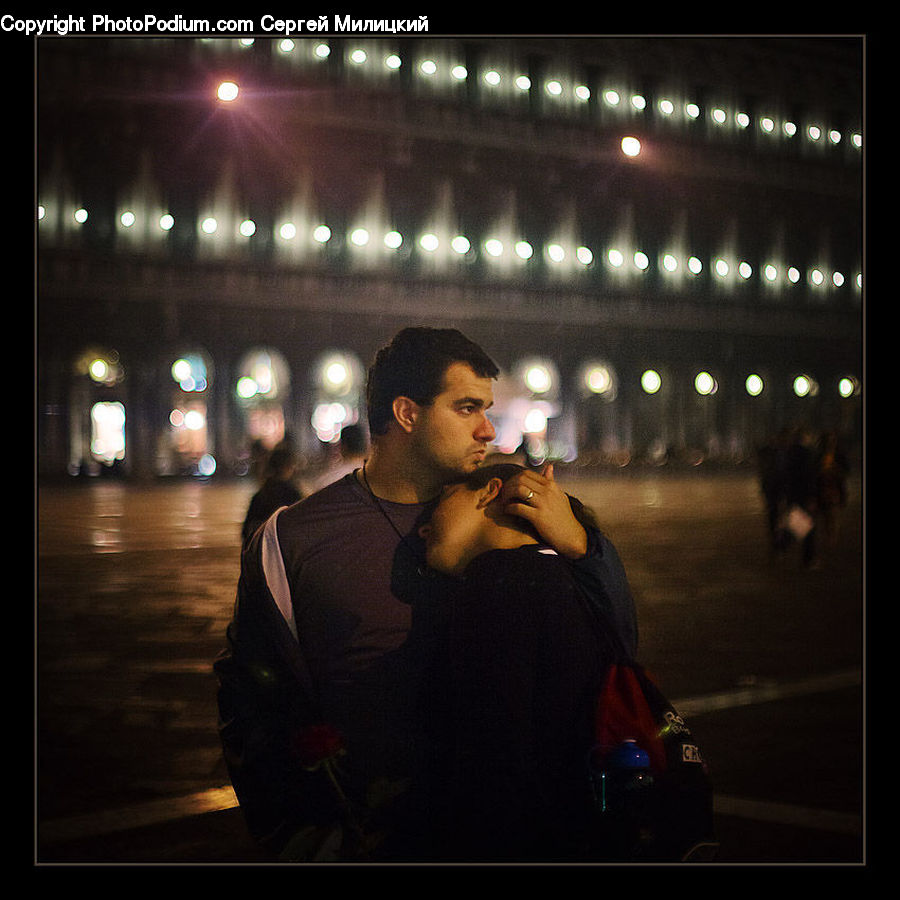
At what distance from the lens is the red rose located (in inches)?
115

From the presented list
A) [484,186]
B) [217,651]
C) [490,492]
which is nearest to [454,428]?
[490,492]

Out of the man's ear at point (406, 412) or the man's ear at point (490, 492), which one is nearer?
the man's ear at point (490, 492)

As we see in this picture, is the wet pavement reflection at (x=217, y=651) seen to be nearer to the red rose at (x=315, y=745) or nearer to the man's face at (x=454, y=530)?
the red rose at (x=315, y=745)

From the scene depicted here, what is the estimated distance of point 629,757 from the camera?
8.72ft

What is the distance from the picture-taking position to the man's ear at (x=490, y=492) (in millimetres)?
2887

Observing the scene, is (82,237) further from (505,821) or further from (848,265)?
(505,821)

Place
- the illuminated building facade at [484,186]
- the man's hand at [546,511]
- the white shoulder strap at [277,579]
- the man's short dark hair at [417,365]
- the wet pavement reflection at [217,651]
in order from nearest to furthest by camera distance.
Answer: the man's hand at [546,511] < the white shoulder strap at [277,579] < the man's short dark hair at [417,365] < the wet pavement reflection at [217,651] < the illuminated building facade at [484,186]

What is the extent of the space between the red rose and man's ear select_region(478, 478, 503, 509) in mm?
626

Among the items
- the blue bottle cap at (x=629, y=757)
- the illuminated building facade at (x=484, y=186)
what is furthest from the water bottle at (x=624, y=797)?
the illuminated building facade at (x=484, y=186)

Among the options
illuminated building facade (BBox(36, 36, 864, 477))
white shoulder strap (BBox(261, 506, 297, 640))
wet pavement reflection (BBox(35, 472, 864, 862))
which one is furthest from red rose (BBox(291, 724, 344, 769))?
wet pavement reflection (BBox(35, 472, 864, 862))

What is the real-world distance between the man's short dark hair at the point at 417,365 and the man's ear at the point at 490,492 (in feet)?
0.95

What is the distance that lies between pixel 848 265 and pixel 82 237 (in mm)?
6206

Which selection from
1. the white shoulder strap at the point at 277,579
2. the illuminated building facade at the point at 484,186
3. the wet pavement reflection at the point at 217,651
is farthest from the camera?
the illuminated building facade at the point at 484,186

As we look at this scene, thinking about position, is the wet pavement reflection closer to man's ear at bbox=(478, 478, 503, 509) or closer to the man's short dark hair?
the man's short dark hair
